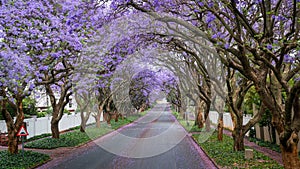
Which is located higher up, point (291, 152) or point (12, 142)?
point (291, 152)

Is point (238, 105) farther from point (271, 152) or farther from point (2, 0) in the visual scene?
point (2, 0)

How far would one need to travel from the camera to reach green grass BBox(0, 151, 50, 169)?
10.5 metres

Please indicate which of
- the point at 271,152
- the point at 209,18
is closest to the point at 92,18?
the point at 209,18

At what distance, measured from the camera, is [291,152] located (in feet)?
23.6

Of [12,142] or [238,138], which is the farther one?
[238,138]

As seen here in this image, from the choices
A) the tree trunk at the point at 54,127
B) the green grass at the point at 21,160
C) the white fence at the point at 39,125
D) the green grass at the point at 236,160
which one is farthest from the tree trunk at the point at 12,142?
the green grass at the point at 236,160

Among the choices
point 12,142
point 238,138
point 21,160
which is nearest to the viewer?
point 21,160

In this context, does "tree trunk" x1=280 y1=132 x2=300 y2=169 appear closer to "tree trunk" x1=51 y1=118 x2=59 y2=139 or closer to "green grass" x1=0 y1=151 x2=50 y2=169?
"green grass" x1=0 y1=151 x2=50 y2=169

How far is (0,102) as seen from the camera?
38.5 ft

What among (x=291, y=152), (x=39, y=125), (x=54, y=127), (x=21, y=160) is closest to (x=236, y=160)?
(x=291, y=152)

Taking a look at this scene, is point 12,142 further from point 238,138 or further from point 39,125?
point 39,125

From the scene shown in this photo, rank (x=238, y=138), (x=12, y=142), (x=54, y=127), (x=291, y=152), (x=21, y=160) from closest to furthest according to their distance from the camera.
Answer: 1. (x=291, y=152)
2. (x=21, y=160)
3. (x=12, y=142)
4. (x=238, y=138)
5. (x=54, y=127)

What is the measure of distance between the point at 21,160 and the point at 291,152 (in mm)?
8664

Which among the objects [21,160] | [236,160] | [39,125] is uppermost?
[39,125]
